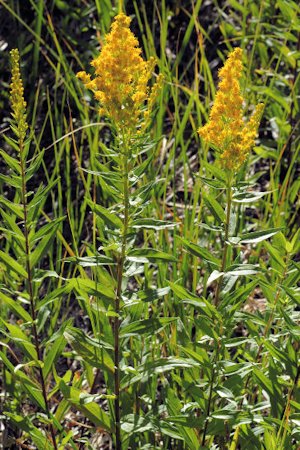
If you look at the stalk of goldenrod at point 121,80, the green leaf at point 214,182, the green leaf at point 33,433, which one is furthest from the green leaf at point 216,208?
the green leaf at point 33,433

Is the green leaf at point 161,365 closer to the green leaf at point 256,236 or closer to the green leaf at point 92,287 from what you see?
the green leaf at point 92,287

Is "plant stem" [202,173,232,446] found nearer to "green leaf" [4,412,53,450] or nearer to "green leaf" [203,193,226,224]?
"green leaf" [203,193,226,224]

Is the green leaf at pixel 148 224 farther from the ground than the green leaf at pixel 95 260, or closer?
farther from the ground

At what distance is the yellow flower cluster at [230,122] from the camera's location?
80.4 inches

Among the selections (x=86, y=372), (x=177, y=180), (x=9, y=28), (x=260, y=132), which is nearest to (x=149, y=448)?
(x=86, y=372)

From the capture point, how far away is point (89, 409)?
2355mm

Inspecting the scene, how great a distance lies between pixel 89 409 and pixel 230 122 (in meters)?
0.90

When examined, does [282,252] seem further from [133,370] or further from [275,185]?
[275,185]

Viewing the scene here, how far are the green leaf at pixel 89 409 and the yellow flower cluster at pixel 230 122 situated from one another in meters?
0.76

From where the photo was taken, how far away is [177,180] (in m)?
4.05

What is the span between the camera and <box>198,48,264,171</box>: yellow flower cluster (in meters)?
2.04

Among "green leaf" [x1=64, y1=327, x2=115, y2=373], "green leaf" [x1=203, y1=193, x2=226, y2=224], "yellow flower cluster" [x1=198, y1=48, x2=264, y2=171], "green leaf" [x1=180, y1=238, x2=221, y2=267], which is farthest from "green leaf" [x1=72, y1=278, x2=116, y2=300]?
"yellow flower cluster" [x1=198, y1=48, x2=264, y2=171]

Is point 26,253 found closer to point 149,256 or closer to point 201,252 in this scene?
point 149,256

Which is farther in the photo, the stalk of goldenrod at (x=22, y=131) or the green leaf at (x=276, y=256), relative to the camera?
the green leaf at (x=276, y=256)
